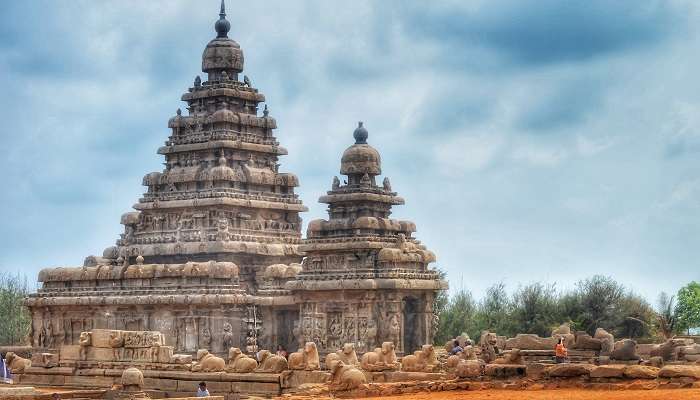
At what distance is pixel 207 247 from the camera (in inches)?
2908

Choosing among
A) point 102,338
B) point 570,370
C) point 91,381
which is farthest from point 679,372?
point 102,338

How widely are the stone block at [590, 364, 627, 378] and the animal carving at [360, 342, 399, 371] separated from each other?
12.9 m

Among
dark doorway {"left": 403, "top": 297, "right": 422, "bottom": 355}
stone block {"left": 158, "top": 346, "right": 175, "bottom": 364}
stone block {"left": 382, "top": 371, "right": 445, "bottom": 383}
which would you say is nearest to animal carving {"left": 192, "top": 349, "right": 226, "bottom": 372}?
stone block {"left": 158, "top": 346, "right": 175, "bottom": 364}

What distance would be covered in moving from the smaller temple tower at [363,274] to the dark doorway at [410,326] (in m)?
0.05

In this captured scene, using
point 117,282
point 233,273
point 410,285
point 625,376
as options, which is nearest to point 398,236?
point 410,285

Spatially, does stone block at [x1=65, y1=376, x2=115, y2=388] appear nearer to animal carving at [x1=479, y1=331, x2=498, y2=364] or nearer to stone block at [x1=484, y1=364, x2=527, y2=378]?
animal carving at [x1=479, y1=331, x2=498, y2=364]

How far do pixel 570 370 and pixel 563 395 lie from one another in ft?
9.09

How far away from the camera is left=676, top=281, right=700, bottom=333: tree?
8886cm

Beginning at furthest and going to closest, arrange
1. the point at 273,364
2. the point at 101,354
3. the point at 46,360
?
the point at 46,360 < the point at 101,354 < the point at 273,364

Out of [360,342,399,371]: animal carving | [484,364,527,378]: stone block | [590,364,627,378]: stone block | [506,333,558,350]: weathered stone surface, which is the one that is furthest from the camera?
[360,342,399,371]: animal carving

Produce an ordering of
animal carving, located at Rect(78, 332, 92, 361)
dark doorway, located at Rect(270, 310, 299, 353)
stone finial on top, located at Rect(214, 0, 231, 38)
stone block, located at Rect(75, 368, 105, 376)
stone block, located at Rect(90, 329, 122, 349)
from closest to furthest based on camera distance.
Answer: stone block, located at Rect(75, 368, 105, 376) → stone block, located at Rect(90, 329, 122, 349) → animal carving, located at Rect(78, 332, 92, 361) → dark doorway, located at Rect(270, 310, 299, 353) → stone finial on top, located at Rect(214, 0, 231, 38)

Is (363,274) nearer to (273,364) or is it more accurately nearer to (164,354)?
(164,354)

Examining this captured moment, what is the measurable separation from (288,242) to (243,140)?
5.67 m

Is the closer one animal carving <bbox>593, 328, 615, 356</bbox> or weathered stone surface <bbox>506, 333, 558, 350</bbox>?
animal carving <bbox>593, 328, 615, 356</bbox>
